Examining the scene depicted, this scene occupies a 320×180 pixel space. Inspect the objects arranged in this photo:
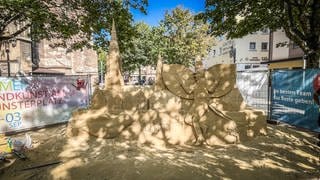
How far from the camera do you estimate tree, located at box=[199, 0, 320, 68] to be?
1017cm

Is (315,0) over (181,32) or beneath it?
beneath

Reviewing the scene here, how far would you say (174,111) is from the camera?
793 cm

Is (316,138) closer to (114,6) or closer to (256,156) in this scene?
(256,156)

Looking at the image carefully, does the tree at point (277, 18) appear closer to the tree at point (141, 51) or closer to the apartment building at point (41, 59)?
the apartment building at point (41, 59)

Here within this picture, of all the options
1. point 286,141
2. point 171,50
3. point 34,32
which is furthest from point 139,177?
point 171,50

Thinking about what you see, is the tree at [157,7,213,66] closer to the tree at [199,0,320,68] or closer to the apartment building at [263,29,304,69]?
the apartment building at [263,29,304,69]

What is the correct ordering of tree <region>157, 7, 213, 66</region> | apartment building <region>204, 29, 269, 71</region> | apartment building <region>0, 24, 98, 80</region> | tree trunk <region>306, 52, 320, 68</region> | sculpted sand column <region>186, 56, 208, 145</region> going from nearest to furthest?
1. sculpted sand column <region>186, 56, 208, 145</region>
2. tree trunk <region>306, 52, 320, 68</region>
3. apartment building <region>0, 24, 98, 80</region>
4. tree <region>157, 7, 213, 66</region>
5. apartment building <region>204, 29, 269, 71</region>

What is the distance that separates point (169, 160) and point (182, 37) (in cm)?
2862

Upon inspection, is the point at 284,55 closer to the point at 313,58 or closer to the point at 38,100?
the point at 313,58

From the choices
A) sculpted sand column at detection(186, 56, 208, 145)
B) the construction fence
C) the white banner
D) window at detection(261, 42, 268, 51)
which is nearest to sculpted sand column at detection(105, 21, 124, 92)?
sculpted sand column at detection(186, 56, 208, 145)

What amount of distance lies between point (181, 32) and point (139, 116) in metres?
27.2

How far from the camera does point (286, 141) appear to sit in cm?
758

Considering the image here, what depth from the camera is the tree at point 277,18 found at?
10172 millimetres

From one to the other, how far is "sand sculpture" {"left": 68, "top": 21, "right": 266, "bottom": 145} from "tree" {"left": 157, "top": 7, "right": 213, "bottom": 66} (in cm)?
2426
